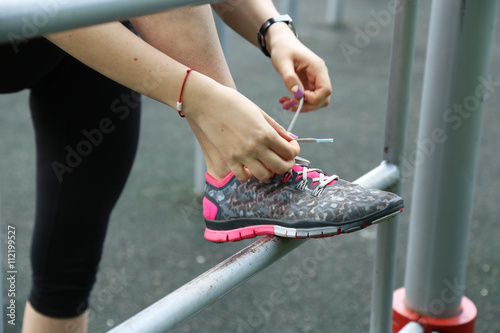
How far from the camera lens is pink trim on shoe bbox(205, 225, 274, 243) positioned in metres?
0.56

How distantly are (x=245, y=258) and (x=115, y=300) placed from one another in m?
0.81

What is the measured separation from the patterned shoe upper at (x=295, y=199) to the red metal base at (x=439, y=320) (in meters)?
0.38

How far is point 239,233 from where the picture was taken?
1.95 ft

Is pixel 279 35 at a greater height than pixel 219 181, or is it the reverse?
pixel 279 35

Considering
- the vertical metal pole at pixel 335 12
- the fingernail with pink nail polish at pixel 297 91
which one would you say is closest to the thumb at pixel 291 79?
the fingernail with pink nail polish at pixel 297 91

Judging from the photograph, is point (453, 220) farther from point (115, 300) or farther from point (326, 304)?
point (115, 300)

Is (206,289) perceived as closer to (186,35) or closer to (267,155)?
(267,155)

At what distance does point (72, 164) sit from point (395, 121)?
38 cm

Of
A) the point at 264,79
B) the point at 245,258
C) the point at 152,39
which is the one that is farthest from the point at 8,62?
the point at 264,79

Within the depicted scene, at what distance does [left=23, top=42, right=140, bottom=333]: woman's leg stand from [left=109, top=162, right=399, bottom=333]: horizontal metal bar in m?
0.25

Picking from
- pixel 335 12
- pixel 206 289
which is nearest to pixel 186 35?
pixel 206 289

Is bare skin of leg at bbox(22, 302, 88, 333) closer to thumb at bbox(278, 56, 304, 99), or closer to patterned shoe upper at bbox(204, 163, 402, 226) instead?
patterned shoe upper at bbox(204, 163, 402, 226)

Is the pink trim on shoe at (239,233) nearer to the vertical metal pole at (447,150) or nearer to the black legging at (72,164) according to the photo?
the black legging at (72,164)

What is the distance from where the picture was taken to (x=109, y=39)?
0.48m
